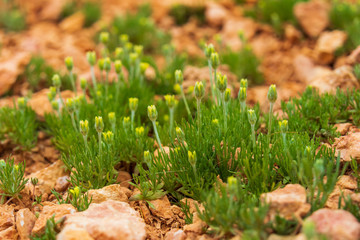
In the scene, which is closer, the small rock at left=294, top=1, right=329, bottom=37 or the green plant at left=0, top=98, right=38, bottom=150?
the green plant at left=0, top=98, right=38, bottom=150

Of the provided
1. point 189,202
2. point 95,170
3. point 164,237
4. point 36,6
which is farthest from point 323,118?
point 36,6

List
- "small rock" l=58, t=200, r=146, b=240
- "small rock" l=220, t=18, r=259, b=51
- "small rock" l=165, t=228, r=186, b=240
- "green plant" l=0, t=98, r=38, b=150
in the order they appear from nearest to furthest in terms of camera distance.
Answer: "small rock" l=58, t=200, r=146, b=240 → "small rock" l=165, t=228, r=186, b=240 → "green plant" l=0, t=98, r=38, b=150 → "small rock" l=220, t=18, r=259, b=51

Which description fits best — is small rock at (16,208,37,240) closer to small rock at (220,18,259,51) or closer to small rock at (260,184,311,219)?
small rock at (260,184,311,219)

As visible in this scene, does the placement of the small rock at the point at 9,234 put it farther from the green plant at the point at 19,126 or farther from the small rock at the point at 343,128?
the small rock at the point at 343,128

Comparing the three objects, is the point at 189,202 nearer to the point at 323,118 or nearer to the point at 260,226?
the point at 260,226

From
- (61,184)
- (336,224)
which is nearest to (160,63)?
(61,184)

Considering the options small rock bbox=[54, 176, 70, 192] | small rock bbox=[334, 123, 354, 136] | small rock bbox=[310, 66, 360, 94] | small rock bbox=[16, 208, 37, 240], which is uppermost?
small rock bbox=[310, 66, 360, 94]

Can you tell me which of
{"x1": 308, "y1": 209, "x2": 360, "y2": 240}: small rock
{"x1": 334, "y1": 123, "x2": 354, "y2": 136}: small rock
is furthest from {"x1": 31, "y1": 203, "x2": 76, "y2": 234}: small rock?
{"x1": 334, "y1": 123, "x2": 354, "y2": 136}: small rock
